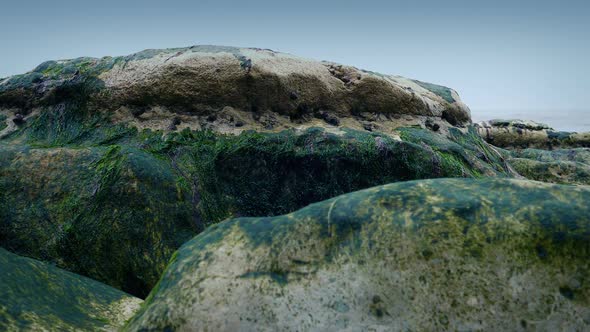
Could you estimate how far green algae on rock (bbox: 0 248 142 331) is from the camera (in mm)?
3941

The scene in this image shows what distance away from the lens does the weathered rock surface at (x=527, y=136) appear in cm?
2089

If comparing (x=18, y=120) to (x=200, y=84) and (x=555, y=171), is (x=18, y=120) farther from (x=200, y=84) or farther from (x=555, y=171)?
(x=555, y=171)

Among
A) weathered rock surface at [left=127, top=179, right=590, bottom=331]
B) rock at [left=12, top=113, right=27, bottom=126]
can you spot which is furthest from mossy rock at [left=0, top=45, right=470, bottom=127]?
weathered rock surface at [left=127, top=179, right=590, bottom=331]

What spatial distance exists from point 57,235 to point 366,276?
5335mm

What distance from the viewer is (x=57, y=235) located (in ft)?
21.9

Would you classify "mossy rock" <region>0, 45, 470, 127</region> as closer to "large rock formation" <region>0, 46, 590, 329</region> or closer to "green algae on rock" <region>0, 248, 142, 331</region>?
"large rock formation" <region>0, 46, 590, 329</region>

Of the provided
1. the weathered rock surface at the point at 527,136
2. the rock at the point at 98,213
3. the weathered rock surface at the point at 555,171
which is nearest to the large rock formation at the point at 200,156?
the rock at the point at 98,213

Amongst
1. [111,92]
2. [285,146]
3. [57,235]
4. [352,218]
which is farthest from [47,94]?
[352,218]

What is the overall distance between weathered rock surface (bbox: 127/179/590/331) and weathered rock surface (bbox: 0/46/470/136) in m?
5.58

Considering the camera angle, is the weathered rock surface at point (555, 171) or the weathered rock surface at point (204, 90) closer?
the weathered rock surface at point (204, 90)

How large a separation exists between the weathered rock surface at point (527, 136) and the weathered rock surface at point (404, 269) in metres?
19.5

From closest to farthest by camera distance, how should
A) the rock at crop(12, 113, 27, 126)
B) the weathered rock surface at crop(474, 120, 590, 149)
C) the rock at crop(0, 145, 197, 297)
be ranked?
the rock at crop(0, 145, 197, 297), the rock at crop(12, 113, 27, 126), the weathered rock surface at crop(474, 120, 590, 149)

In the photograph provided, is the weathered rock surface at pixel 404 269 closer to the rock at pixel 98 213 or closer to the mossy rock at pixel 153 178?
the rock at pixel 98 213

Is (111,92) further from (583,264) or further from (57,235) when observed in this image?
(583,264)
